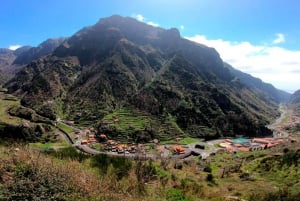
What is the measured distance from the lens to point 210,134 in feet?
338

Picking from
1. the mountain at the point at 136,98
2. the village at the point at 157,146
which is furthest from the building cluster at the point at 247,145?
the mountain at the point at 136,98

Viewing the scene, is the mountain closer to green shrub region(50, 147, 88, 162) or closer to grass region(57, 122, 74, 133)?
grass region(57, 122, 74, 133)

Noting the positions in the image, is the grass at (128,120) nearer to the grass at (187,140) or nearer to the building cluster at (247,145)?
the grass at (187,140)

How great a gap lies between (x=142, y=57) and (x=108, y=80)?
50266 mm

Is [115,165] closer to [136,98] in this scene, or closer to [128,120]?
[128,120]

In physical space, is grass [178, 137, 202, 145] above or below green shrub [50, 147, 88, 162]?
below

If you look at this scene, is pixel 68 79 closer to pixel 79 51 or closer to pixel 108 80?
pixel 108 80

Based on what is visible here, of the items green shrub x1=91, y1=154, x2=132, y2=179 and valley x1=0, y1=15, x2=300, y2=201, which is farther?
valley x1=0, y1=15, x2=300, y2=201

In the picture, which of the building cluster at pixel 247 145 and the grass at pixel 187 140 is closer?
the building cluster at pixel 247 145

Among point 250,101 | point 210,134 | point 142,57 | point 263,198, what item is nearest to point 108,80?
point 142,57

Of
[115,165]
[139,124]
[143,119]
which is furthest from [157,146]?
[115,165]

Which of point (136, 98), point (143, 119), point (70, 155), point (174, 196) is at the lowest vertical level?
point (143, 119)

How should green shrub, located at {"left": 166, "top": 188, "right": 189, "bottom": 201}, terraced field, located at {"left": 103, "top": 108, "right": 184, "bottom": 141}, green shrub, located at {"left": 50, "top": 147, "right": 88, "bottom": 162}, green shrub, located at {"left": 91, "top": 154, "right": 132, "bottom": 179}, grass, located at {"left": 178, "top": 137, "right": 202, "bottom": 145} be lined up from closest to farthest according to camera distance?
green shrub, located at {"left": 166, "top": 188, "right": 189, "bottom": 201} < green shrub, located at {"left": 91, "top": 154, "right": 132, "bottom": 179} < green shrub, located at {"left": 50, "top": 147, "right": 88, "bottom": 162} < grass, located at {"left": 178, "top": 137, "right": 202, "bottom": 145} < terraced field, located at {"left": 103, "top": 108, "right": 184, "bottom": 141}

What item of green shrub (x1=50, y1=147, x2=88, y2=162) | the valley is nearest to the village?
the valley
